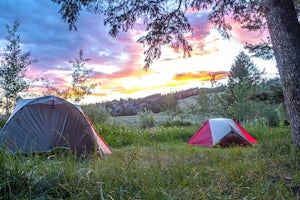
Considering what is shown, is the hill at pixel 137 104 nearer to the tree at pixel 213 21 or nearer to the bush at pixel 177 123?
the bush at pixel 177 123

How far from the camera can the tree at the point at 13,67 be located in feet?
28.6

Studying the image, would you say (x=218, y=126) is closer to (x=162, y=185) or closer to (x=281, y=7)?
(x=281, y=7)

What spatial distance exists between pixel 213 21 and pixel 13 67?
6582 millimetres

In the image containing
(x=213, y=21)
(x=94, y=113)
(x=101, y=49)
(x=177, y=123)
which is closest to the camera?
(x=213, y=21)

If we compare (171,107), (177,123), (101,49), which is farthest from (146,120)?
(101,49)

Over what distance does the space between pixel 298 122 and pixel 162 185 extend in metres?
2.84

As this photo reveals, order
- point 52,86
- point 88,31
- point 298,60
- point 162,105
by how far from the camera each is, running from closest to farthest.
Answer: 1. point 298,60
2. point 88,31
3. point 52,86
4. point 162,105

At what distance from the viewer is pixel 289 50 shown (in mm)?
3938

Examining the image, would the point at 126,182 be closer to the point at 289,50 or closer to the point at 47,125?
the point at 289,50

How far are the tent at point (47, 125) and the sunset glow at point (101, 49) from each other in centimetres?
163

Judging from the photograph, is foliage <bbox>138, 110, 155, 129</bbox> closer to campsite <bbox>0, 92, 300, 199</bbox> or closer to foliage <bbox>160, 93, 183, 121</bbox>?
foliage <bbox>160, 93, 183, 121</bbox>

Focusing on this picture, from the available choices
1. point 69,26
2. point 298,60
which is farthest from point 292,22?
point 69,26

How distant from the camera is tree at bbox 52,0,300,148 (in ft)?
13.0

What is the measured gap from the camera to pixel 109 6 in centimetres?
561
